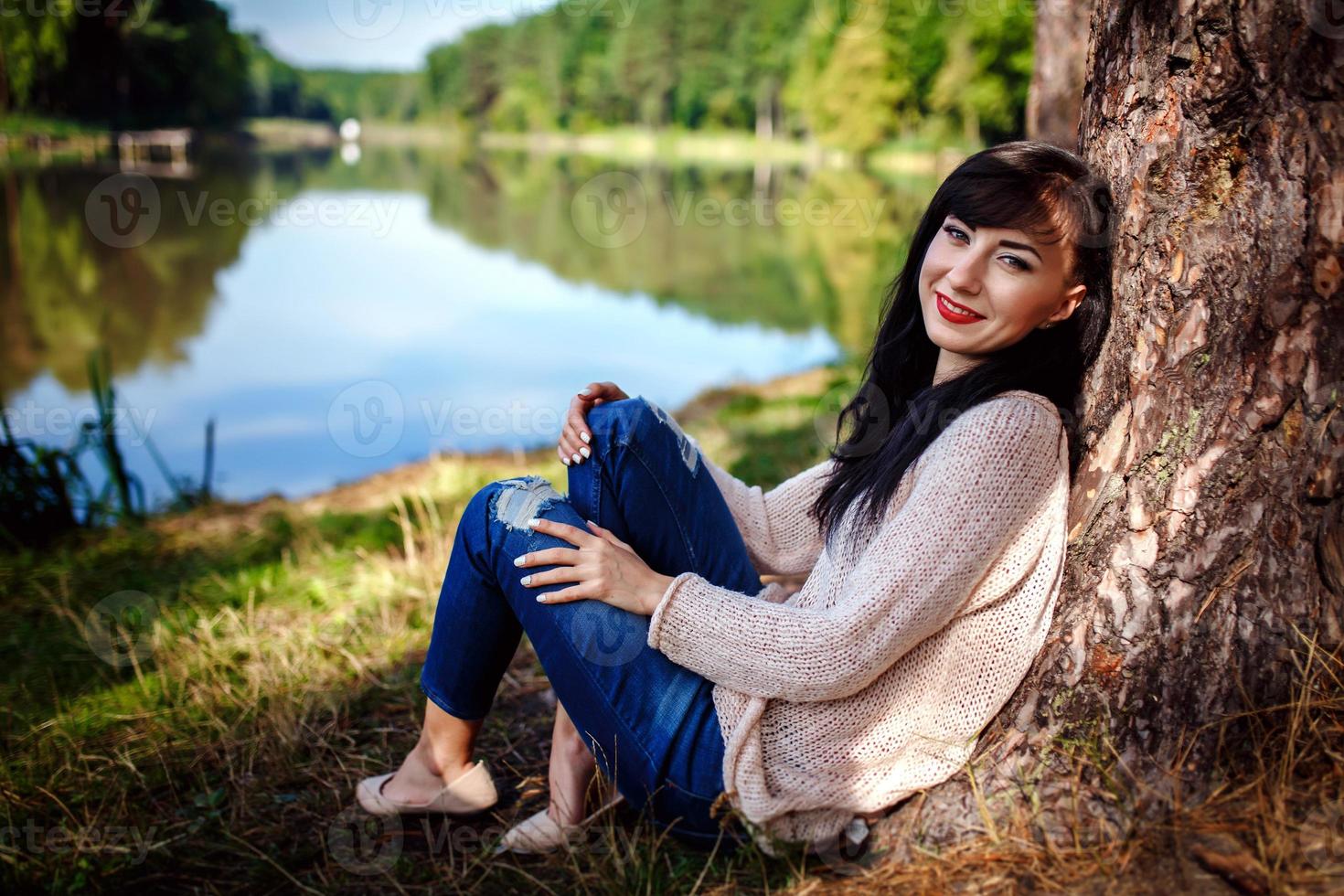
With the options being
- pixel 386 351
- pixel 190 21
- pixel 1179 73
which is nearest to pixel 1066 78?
pixel 1179 73

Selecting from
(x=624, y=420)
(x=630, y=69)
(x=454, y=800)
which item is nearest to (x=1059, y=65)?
(x=624, y=420)

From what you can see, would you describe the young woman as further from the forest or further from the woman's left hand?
the forest

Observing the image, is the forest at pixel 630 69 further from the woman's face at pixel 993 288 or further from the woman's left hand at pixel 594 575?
the woman's left hand at pixel 594 575

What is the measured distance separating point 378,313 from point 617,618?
977 cm

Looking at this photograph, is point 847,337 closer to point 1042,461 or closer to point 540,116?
point 1042,461

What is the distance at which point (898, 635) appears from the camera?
1517 mm

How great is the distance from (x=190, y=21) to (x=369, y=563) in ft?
115

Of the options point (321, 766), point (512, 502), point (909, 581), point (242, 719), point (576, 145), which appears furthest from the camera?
point (576, 145)

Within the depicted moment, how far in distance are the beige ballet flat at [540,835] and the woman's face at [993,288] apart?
42.6 inches

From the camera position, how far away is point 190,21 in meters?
32.3

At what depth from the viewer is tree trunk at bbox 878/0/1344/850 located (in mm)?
1400

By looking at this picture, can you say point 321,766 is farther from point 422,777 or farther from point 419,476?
point 419,476

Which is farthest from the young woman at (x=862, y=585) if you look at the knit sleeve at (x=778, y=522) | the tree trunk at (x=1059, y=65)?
the tree trunk at (x=1059, y=65)

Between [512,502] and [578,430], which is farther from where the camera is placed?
[578,430]
